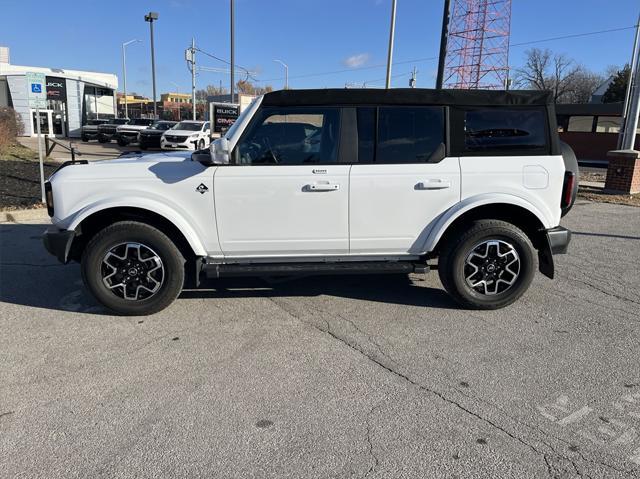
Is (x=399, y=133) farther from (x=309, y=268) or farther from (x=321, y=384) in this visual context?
(x=321, y=384)

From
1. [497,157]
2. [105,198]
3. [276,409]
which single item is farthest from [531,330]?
[105,198]

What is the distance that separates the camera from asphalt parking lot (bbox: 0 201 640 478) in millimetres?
2508

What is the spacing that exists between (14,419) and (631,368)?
3.97m

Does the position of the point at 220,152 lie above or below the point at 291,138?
below

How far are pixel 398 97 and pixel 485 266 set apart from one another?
1678mm

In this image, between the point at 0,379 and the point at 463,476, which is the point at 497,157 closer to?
the point at 463,476

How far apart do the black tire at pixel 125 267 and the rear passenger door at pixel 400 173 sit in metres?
1.56

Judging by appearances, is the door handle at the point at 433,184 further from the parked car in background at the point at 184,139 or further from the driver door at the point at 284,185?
the parked car in background at the point at 184,139

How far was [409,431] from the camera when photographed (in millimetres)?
2736

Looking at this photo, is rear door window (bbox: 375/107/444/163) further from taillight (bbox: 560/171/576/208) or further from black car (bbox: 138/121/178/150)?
black car (bbox: 138/121/178/150)

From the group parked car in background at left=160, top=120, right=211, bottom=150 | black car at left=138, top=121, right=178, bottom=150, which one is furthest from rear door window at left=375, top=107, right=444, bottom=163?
black car at left=138, top=121, right=178, bottom=150

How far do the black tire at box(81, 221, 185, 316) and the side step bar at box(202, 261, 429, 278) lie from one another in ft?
0.92

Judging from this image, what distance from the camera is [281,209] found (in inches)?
165

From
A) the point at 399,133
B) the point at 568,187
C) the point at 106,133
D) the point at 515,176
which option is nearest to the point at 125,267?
the point at 399,133
